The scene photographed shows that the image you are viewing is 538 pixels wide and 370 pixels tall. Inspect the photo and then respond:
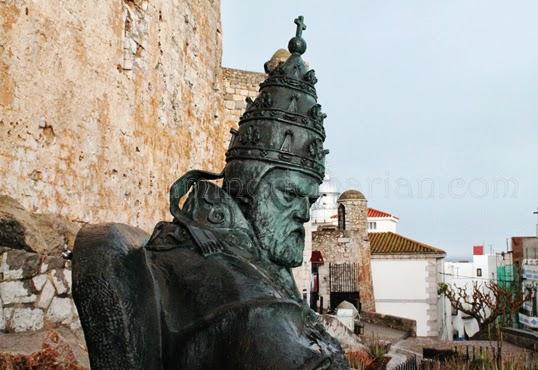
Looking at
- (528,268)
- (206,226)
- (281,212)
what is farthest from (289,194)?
(528,268)

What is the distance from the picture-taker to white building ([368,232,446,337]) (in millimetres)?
28141

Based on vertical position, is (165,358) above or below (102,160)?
below

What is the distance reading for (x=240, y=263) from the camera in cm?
139

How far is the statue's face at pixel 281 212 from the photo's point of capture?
1591 mm

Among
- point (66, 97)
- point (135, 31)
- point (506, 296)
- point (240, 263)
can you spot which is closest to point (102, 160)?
point (66, 97)

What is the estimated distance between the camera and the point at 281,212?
1616 millimetres

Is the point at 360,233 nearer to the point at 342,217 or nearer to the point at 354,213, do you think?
the point at 354,213

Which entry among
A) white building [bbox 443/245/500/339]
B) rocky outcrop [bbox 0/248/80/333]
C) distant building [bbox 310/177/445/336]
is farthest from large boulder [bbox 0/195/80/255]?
white building [bbox 443/245/500/339]

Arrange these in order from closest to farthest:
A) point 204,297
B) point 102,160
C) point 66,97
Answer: point 204,297
point 66,97
point 102,160

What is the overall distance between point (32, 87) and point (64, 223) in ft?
4.05

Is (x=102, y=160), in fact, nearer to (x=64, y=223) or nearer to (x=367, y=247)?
(x=64, y=223)

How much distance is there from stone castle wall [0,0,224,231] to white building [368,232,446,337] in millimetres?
20768

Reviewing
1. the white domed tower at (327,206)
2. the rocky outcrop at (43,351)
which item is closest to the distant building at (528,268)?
the white domed tower at (327,206)

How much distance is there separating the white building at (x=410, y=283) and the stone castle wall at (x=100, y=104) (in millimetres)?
20768
